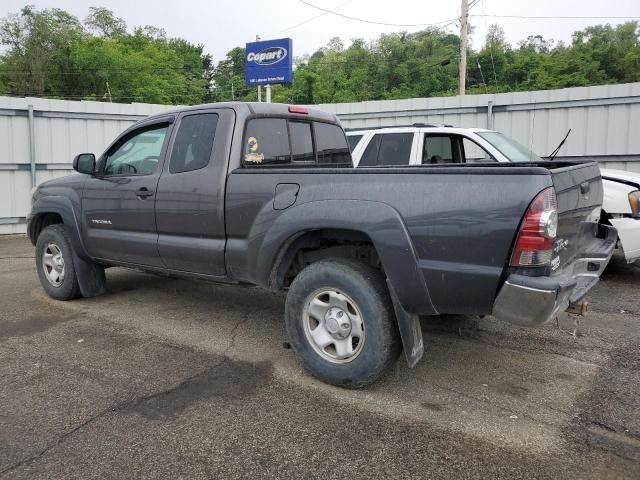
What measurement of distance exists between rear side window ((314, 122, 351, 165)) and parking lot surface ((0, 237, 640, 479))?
64.5 inches

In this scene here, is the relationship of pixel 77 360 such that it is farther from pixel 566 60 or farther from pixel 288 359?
pixel 566 60

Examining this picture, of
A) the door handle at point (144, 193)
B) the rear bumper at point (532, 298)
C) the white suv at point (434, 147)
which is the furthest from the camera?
the white suv at point (434, 147)

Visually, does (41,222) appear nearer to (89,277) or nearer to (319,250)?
(89,277)

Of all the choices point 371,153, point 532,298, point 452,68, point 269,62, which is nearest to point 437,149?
point 371,153

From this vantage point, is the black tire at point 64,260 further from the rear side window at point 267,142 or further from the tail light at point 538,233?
the tail light at point 538,233

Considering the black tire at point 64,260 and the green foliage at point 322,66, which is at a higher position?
the green foliage at point 322,66

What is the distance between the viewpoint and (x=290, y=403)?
3480mm

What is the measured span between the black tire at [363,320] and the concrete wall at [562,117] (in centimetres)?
845

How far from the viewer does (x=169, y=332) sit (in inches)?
194

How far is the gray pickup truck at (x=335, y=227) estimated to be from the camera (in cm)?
302

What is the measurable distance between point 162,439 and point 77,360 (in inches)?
61.9

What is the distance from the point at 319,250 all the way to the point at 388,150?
3744 millimetres

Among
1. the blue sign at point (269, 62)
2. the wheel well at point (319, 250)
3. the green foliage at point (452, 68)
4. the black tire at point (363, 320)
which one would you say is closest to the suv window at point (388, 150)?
the wheel well at point (319, 250)

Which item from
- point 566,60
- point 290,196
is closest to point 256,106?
point 290,196
